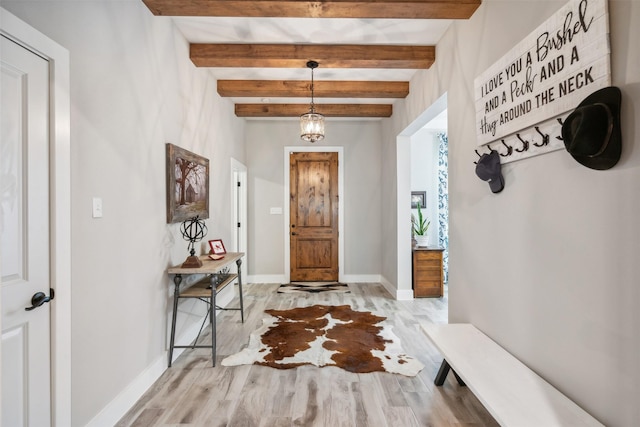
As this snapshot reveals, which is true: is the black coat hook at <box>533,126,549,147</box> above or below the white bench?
above

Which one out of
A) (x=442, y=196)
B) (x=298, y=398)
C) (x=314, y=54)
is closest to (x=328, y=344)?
(x=298, y=398)

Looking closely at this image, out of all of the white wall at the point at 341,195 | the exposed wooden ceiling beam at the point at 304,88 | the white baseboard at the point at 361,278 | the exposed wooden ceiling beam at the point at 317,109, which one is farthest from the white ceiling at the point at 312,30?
the white baseboard at the point at 361,278

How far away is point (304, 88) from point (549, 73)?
2.94 m

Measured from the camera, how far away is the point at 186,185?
2.99 m

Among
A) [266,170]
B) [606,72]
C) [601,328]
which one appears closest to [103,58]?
[606,72]

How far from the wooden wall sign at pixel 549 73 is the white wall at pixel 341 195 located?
3.65 metres

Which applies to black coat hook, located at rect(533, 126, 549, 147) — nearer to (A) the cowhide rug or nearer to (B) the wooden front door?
(A) the cowhide rug

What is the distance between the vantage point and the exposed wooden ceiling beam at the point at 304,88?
4035 mm

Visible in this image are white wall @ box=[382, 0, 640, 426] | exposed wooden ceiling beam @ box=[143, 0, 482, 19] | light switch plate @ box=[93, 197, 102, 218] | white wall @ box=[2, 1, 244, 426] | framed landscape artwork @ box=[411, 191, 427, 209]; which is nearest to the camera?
white wall @ box=[382, 0, 640, 426]

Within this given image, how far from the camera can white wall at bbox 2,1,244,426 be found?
169cm

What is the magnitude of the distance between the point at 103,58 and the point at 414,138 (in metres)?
4.89

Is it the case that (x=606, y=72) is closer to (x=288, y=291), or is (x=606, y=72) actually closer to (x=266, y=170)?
(x=288, y=291)

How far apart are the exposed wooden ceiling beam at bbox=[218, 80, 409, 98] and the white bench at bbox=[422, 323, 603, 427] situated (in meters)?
3.00

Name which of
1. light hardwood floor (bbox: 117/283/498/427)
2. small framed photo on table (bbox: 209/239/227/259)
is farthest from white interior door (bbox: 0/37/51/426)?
small framed photo on table (bbox: 209/239/227/259)
